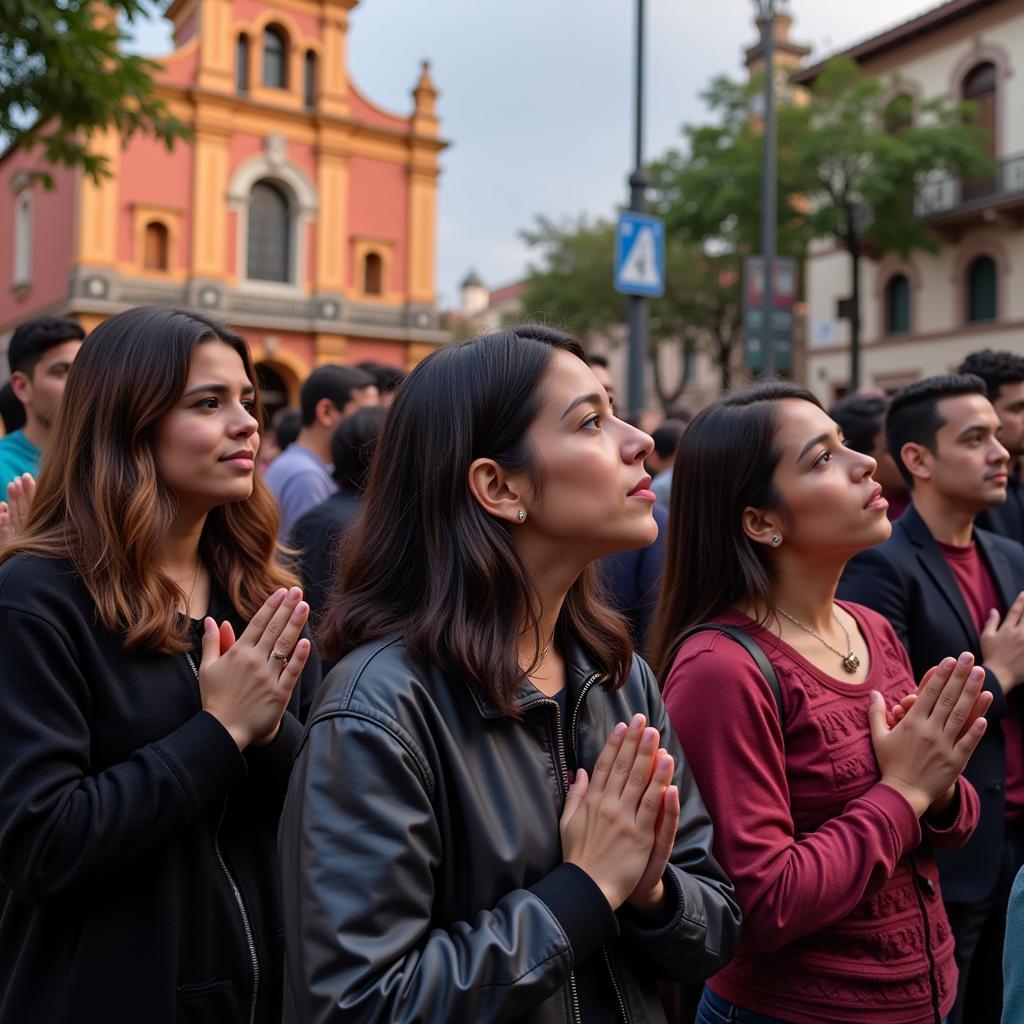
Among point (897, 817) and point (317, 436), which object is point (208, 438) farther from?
point (317, 436)

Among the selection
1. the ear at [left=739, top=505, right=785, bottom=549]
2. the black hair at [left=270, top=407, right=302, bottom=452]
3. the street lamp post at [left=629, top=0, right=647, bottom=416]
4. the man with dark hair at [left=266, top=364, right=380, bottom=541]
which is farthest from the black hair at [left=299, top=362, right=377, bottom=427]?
the street lamp post at [left=629, top=0, right=647, bottom=416]

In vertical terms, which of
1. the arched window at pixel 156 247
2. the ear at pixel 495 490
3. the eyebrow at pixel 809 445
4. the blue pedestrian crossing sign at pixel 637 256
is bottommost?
the ear at pixel 495 490

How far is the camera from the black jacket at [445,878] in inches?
55.9

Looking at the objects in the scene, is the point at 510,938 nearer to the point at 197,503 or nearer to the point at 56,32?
the point at 197,503

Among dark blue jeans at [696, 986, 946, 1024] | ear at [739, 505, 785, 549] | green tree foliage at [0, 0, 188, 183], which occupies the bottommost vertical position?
dark blue jeans at [696, 986, 946, 1024]

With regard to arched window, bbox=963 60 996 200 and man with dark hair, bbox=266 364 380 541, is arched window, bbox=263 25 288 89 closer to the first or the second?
arched window, bbox=963 60 996 200

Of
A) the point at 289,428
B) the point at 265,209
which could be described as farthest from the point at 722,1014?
the point at 265,209

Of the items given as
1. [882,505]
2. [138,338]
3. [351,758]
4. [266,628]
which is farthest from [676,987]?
[138,338]

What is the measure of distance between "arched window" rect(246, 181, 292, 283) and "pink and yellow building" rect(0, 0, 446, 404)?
0.12 ft

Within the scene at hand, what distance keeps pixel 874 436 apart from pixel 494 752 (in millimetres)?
3576

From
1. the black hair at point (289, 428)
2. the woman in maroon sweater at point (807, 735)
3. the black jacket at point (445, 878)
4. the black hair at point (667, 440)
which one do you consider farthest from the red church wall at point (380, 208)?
the black jacket at point (445, 878)

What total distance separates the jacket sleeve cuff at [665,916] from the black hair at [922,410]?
7.06 ft

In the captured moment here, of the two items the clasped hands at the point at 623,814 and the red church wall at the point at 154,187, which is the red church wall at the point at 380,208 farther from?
the clasped hands at the point at 623,814

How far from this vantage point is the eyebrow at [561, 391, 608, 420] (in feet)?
5.89
